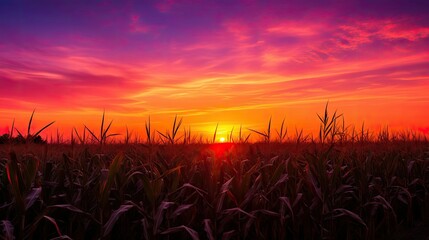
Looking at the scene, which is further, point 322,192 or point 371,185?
point 371,185

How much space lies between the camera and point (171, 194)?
425cm

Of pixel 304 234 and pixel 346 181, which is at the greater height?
pixel 346 181

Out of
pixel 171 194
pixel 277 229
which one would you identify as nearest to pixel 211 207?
pixel 171 194

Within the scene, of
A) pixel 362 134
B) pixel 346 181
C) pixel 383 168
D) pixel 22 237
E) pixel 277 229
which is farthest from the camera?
pixel 362 134

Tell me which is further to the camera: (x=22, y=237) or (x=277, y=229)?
(x=277, y=229)

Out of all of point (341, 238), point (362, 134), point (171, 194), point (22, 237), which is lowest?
point (341, 238)

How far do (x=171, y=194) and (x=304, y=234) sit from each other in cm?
160

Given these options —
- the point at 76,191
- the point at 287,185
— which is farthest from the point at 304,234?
the point at 76,191

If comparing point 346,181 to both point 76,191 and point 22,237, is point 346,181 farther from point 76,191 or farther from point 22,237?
point 22,237

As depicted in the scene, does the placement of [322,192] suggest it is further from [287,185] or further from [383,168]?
[383,168]

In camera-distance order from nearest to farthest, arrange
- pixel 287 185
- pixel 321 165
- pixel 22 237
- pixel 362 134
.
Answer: pixel 22 237 < pixel 321 165 < pixel 287 185 < pixel 362 134

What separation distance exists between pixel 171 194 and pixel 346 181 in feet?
9.30

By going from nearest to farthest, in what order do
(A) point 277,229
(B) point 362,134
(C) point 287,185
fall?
(A) point 277,229 < (C) point 287,185 < (B) point 362,134

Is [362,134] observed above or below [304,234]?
above
